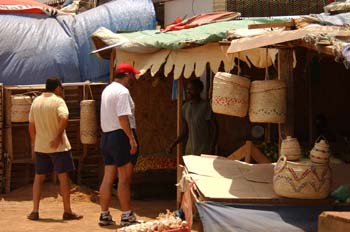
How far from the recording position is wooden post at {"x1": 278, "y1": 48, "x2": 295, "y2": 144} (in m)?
7.40

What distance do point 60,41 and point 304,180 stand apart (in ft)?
29.0

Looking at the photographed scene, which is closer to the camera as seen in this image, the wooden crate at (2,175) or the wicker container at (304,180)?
the wicker container at (304,180)

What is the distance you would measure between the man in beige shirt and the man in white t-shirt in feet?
2.77

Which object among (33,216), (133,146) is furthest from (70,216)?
(133,146)

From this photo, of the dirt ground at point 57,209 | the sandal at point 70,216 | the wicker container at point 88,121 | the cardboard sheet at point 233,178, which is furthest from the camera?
the wicker container at point 88,121

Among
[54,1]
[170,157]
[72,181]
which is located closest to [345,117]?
[170,157]

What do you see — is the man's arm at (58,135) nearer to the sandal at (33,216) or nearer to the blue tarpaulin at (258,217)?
the sandal at (33,216)

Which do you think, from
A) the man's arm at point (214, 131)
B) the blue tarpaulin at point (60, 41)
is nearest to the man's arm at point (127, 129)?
the man's arm at point (214, 131)

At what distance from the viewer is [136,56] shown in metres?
11.4

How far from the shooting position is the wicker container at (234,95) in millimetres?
7500

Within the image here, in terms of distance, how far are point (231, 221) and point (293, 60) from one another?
204 cm

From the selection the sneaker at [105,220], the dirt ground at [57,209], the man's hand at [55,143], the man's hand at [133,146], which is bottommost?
the dirt ground at [57,209]

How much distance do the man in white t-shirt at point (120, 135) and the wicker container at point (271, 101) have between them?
7.33ft

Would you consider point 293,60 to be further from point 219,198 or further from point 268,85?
point 219,198
